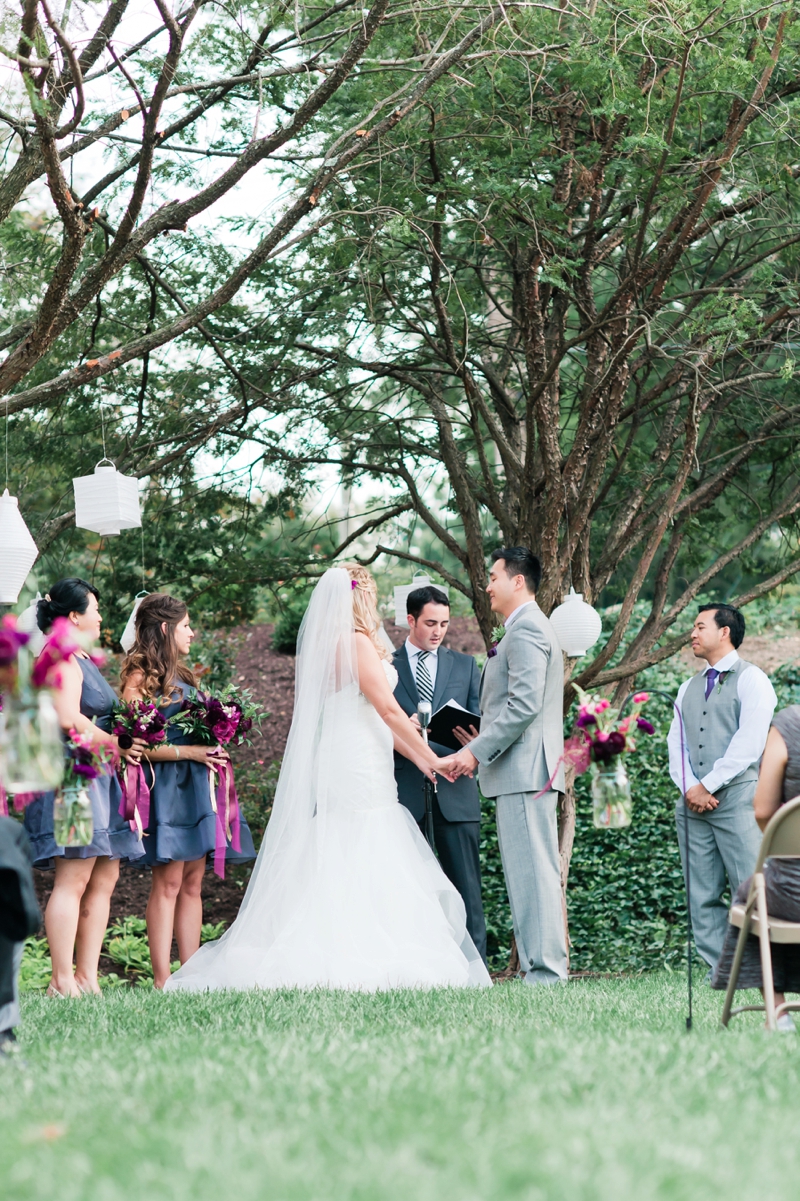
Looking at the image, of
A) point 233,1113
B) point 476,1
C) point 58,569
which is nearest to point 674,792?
point 58,569

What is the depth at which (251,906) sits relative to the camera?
225 inches

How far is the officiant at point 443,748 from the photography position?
22.2 ft

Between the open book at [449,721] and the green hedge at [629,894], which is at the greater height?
the open book at [449,721]

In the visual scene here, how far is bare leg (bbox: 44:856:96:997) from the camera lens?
539 cm

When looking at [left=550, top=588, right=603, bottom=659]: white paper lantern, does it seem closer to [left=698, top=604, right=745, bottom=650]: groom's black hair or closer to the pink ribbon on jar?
[left=698, top=604, right=745, bottom=650]: groom's black hair

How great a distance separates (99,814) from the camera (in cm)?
546

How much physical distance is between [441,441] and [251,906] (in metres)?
3.26

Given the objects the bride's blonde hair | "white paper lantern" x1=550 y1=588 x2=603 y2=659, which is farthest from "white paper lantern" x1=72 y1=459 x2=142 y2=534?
"white paper lantern" x1=550 y1=588 x2=603 y2=659

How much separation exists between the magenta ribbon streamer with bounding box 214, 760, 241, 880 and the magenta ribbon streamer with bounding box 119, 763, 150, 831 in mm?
376

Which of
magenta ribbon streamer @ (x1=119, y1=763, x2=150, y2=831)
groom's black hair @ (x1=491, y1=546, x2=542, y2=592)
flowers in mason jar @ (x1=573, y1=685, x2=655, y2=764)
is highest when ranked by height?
groom's black hair @ (x1=491, y1=546, x2=542, y2=592)

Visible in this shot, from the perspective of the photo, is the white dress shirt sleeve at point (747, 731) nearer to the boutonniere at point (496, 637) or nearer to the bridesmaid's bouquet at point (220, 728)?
the boutonniere at point (496, 637)

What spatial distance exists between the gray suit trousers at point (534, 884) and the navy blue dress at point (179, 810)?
1530 mm

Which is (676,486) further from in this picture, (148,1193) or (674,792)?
(148,1193)

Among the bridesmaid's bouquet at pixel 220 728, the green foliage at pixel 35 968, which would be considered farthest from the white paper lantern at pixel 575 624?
the green foliage at pixel 35 968
